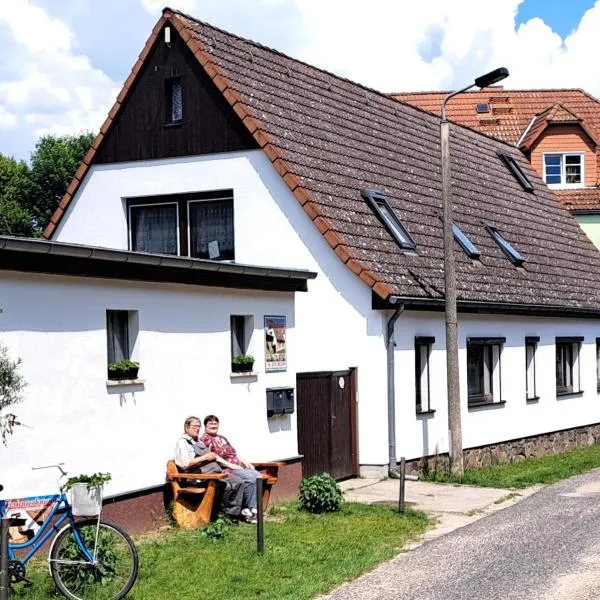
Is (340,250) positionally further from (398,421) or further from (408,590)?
(408,590)

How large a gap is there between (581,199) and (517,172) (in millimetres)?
7925

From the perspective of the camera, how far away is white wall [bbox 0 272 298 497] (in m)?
12.0

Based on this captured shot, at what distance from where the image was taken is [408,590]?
33.4ft

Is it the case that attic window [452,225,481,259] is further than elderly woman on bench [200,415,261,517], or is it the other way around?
attic window [452,225,481,259]

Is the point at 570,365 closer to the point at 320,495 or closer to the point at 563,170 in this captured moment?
the point at 563,170

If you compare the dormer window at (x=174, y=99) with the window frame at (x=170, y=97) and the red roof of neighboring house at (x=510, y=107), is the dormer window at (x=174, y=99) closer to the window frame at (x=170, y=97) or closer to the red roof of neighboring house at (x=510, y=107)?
the window frame at (x=170, y=97)

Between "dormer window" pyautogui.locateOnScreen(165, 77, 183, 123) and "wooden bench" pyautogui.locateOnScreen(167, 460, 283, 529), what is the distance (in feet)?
31.1

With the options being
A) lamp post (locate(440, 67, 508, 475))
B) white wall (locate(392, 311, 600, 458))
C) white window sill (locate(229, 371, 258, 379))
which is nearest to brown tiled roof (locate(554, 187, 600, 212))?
white wall (locate(392, 311, 600, 458))

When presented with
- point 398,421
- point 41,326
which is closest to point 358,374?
point 398,421

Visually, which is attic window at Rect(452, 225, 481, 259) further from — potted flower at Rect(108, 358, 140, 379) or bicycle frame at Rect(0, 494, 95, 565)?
bicycle frame at Rect(0, 494, 95, 565)

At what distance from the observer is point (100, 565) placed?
31.9ft

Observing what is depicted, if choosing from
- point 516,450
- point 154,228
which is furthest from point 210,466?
point 516,450

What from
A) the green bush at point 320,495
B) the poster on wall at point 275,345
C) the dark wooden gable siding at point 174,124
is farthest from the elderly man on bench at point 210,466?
the dark wooden gable siding at point 174,124

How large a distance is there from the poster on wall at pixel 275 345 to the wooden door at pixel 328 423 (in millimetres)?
1012
